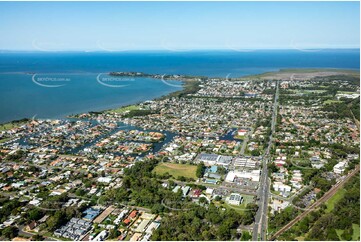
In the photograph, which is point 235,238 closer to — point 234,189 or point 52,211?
point 234,189

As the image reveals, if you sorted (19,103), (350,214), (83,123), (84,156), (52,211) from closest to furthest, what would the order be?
(350,214), (52,211), (84,156), (83,123), (19,103)

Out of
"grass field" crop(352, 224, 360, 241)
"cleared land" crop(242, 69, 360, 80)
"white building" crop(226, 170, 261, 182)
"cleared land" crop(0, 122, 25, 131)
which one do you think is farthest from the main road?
"cleared land" crop(242, 69, 360, 80)

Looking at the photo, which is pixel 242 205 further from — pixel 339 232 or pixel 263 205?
pixel 339 232

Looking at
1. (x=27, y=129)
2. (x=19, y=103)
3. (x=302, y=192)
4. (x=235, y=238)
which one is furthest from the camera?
(x=19, y=103)

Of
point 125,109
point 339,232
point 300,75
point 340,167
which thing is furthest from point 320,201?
point 300,75

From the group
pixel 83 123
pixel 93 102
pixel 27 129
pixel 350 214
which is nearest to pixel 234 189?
pixel 350 214

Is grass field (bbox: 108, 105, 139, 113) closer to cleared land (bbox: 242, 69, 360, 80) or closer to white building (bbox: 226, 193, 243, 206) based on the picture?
white building (bbox: 226, 193, 243, 206)

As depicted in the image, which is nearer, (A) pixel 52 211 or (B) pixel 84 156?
(A) pixel 52 211
